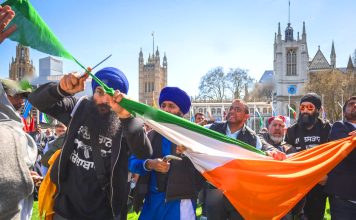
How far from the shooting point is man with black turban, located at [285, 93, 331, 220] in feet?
19.4

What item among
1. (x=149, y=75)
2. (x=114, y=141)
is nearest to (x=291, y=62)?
(x=149, y=75)

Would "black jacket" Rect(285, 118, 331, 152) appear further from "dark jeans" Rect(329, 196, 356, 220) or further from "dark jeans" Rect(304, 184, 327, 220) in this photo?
"dark jeans" Rect(329, 196, 356, 220)

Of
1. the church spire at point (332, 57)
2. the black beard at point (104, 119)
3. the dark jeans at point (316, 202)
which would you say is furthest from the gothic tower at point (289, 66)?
the black beard at point (104, 119)

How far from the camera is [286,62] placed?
7950 cm

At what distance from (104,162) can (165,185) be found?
1.01 m

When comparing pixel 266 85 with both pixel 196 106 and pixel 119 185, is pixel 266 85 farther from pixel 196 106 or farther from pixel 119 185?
pixel 119 185

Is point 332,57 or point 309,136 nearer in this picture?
point 309,136

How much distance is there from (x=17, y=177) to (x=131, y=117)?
176 centimetres

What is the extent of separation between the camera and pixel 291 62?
79.6 metres

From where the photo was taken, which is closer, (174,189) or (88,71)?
(88,71)

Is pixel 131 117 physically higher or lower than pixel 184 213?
higher

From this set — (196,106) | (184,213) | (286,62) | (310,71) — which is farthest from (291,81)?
(184,213)

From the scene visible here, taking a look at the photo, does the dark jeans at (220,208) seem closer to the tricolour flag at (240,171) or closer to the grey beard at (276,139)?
the tricolour flag at (240,171)

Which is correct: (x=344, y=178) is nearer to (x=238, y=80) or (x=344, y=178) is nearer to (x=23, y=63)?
(x=23, y=63)
